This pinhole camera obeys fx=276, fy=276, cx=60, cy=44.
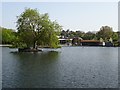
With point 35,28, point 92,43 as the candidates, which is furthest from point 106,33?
point 35,28

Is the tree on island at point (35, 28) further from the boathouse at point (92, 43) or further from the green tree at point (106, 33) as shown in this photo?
the green tree at point (106, 33)

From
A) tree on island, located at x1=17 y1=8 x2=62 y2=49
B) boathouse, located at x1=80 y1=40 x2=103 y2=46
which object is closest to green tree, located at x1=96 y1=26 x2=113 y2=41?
boathouse, located at x1=80 y1=40 x2=103 y2=46

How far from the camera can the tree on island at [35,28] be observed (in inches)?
2630

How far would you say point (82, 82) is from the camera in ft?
68.3

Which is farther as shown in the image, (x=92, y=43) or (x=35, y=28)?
(x=92, y=43)

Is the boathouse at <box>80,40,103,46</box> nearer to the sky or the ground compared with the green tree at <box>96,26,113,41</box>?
nearer to the ground

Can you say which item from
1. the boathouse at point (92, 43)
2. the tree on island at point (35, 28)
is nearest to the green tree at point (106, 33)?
the boathouse at point (92, 43)

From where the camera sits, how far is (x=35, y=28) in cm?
6875

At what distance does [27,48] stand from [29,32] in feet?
13.6

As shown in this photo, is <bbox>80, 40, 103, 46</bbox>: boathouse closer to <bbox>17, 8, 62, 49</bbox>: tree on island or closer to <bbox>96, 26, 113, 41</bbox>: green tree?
<bbox>96, 26, 113, 41</bbox>: green tree

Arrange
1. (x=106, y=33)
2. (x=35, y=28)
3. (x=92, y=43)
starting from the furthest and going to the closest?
(x=106, y=33) < (x=92, y=43) < (x=35, y=28)

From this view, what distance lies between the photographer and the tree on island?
219 feet

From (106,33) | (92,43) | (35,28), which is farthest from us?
(106,33)

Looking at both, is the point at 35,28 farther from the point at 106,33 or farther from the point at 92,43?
the point at 106,33
